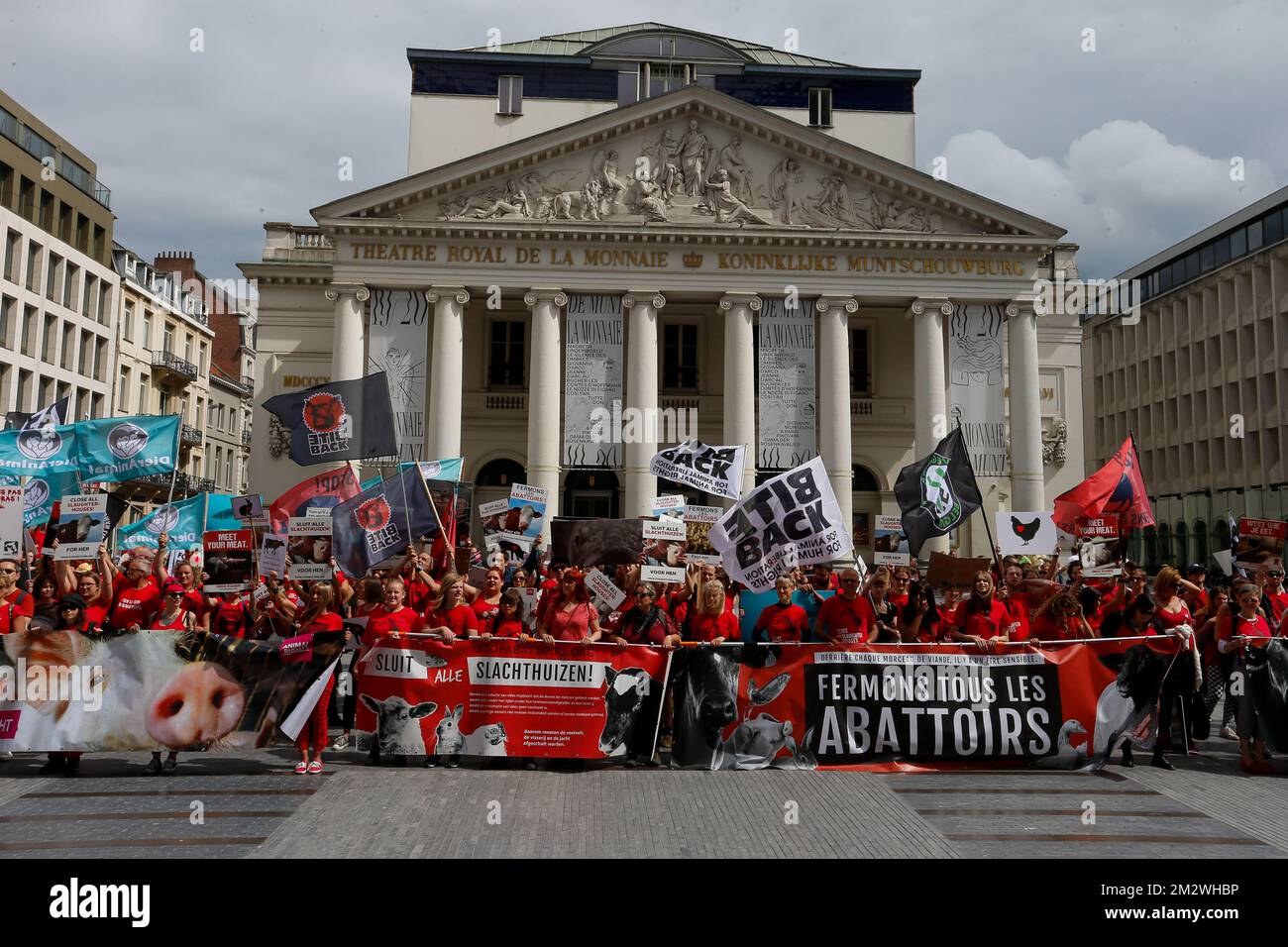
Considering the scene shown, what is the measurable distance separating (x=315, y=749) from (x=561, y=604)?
2605 mm

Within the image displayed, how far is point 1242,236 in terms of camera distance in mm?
47688

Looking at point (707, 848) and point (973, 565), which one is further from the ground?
point (973, 565)

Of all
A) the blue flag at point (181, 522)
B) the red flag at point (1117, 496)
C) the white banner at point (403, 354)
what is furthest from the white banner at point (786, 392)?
the blue flag at point (181, 522)

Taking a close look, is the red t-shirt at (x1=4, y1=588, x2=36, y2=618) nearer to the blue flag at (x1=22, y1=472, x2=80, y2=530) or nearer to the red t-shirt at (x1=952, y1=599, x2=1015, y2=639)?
the blue flag at (x1=22, y1=472, x2=80, y2=530)

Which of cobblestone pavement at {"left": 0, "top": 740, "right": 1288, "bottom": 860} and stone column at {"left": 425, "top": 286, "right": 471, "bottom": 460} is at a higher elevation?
stone column at {"left": 425, "top": 286, "right": 471, "bottom": 460}

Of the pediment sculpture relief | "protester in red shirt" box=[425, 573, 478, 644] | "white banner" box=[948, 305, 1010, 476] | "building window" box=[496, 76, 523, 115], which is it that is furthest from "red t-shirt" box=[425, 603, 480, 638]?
"building window" box=[496, 76, 523, 115]

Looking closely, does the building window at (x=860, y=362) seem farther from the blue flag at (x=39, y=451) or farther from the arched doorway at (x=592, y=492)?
the blue flag at (x=39, y=451)

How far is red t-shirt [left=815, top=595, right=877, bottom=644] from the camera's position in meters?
9.34

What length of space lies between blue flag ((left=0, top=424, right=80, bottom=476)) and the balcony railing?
41462 mm

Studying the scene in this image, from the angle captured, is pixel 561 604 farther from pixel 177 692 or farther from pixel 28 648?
pixel 28 648

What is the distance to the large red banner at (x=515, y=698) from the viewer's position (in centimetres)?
910

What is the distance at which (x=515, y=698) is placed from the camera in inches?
360

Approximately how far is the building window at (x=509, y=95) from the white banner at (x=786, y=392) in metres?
15.9
